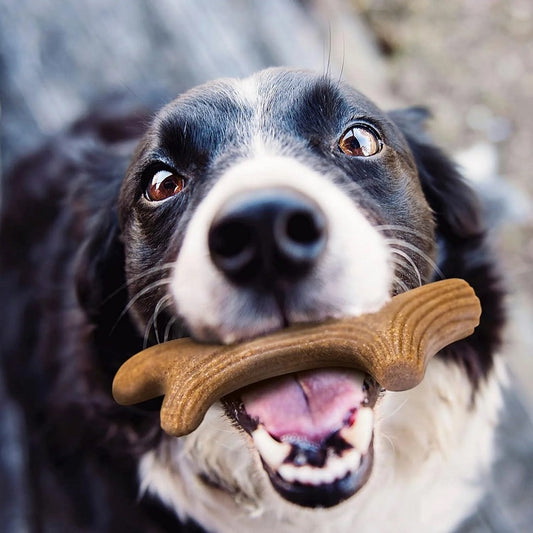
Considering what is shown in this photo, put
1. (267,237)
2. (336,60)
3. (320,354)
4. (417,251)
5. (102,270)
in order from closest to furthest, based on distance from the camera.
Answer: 1. (267,237)
2. (320,354)
3. (417,251)
4. (102,270)
5. (336,60)

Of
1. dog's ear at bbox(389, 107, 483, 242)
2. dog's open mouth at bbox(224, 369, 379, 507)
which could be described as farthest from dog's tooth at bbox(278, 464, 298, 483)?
dog's ear at bbox(389, 107, 483, 242)

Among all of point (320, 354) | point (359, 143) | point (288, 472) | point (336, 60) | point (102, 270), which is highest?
point (336, 60)

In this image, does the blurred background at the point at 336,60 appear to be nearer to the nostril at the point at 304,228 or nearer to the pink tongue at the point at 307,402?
the pink tongue at the point at 307,402

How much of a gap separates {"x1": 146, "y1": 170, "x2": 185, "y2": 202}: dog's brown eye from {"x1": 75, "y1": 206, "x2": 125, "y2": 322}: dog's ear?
0.34 meters

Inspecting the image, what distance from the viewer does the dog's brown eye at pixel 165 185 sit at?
158cm

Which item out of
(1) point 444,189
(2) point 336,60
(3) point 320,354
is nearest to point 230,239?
(3) point 320,354

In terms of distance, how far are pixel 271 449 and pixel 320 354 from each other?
0.22 metres

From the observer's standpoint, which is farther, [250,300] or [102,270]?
[102,270]

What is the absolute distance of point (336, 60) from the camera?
11.7ft

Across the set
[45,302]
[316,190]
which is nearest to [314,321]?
[316,190]

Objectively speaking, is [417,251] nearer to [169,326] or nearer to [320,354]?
[320,354]

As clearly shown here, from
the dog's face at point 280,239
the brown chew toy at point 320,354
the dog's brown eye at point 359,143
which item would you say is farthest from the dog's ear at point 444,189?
the brown chew toy at point 320,354

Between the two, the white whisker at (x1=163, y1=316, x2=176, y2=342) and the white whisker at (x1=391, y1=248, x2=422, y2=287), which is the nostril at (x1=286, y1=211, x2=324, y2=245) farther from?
the white whisker at (x1=163, y1=316, x2=176, y2=342)

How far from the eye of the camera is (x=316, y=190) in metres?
1.22
